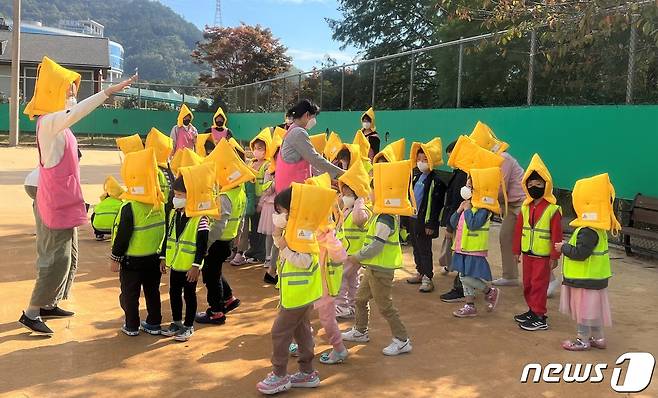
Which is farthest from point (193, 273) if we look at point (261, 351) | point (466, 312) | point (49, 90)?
point (466, 312)

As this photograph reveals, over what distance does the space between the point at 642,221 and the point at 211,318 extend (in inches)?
224

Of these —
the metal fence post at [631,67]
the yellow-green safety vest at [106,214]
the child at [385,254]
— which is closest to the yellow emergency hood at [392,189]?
the child at [385,254]

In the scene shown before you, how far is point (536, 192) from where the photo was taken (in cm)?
562

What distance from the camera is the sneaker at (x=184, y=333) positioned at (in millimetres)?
4977

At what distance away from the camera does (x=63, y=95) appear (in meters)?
5.05

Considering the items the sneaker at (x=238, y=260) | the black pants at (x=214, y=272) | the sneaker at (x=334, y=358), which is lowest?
the sneaker at (x=334, y=358)

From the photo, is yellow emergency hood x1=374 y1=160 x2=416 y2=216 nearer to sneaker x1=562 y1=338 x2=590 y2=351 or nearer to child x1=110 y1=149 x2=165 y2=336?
sneaker x1=562 y1=338 x2=590 y2=351

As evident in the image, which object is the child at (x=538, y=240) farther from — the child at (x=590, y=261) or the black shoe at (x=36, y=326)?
the black shoe at (x=36, y=326)

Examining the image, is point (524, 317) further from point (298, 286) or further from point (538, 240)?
point (298, 286)

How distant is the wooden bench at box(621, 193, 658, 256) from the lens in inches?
313

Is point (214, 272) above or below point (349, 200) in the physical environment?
below

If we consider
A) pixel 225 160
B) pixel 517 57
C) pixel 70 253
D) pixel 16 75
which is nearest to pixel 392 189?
pixel 225 160

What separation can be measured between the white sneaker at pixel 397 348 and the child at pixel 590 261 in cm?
130

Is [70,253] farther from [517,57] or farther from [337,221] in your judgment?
[517,57]
